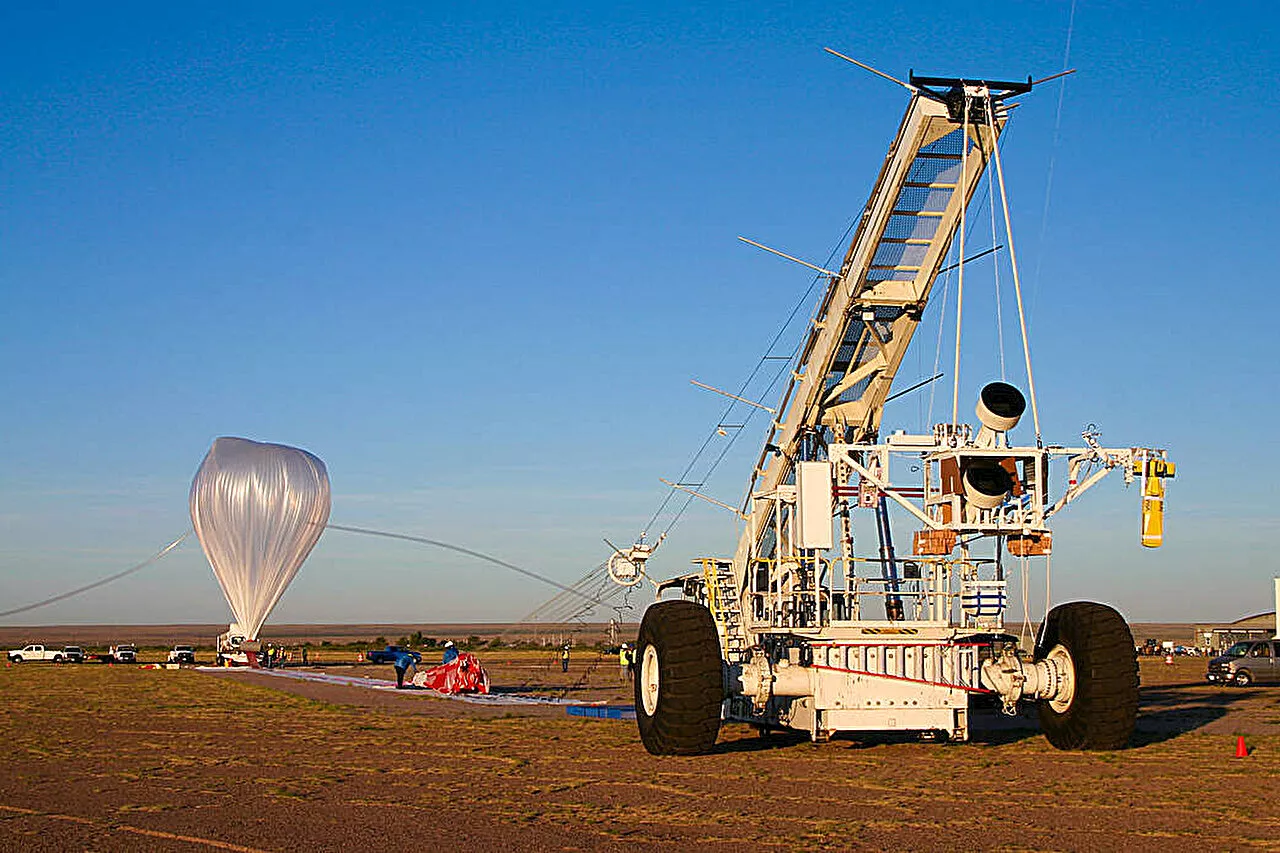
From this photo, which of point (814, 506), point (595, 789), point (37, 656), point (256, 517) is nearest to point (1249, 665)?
point (814, 506)

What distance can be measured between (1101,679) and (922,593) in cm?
227

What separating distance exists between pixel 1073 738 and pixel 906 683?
7.72 ft

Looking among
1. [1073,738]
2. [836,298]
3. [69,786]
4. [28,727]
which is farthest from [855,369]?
[28,727]

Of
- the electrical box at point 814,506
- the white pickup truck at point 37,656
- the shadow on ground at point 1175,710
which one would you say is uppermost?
the electrical box at point 814,506

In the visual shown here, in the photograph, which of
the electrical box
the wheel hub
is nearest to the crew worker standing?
the wheel hub

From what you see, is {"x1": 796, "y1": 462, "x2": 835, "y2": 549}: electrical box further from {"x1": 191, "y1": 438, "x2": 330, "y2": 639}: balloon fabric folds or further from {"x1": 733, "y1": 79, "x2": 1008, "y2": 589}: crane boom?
{"x1": 191, "y1": 438, "x2": 330, "y2": 639}: balloon fabric folds

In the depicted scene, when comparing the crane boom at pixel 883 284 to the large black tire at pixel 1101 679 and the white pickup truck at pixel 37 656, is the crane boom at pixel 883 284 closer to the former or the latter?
the large black tire at pixel 1101 679

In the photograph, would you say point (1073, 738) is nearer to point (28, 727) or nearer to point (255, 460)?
point (28, 727)

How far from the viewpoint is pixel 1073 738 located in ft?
54.4

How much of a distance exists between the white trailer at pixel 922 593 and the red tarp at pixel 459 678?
1752cm

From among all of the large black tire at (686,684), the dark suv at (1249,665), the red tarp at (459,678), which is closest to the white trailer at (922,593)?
the large black tire at (686,684)

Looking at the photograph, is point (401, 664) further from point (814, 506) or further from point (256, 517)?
point (256, 517)

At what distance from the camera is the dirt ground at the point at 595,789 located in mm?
11148

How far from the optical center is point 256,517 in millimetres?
65125
